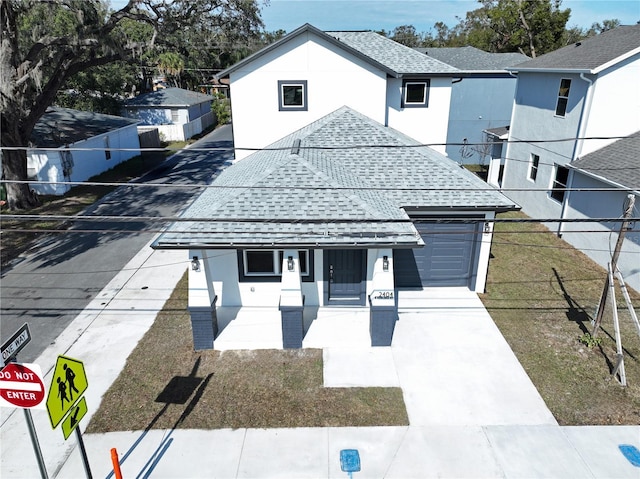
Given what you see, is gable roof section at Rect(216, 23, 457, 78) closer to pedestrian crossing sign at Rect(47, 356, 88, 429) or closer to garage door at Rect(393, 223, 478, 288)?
garage door at Rect(393, 223, 478, 288)

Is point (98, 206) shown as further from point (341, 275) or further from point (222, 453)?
point (222, 453)

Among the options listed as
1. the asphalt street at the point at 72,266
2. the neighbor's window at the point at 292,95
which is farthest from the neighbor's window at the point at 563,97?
the asphalt street at the point at 72,266

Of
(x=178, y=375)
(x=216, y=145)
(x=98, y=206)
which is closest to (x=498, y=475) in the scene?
(x=178, y=375)

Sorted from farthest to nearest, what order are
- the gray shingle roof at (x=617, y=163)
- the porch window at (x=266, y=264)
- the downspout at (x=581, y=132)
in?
the downspout at (x=581, y=132) → the gray shingle roof at (x=617, y=163) → the porch window at (x=266, y=264)

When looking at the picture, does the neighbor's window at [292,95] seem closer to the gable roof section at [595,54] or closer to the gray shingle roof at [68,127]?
the gable roof section at [595,54]

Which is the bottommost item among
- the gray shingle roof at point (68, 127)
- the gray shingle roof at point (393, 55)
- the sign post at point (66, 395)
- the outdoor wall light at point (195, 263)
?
the outdoor wall light at point (195, 263)

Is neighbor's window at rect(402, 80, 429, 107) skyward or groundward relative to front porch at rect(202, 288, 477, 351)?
skyward

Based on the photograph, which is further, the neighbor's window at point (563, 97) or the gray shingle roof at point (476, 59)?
the gray shingle roof at point (476, 59)

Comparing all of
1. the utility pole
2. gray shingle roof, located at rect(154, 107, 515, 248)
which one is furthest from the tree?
the utility pole
